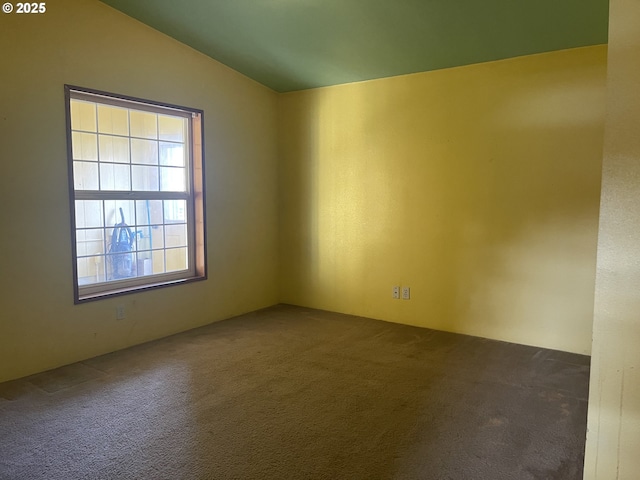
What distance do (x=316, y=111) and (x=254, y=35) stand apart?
1.18m

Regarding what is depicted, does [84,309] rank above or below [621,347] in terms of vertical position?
below

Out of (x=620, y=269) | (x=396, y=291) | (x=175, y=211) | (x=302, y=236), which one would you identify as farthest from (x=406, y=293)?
(x=620, y=269)

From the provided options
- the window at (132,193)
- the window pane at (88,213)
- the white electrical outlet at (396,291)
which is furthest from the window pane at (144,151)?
the white electrical outlet at (396,291)

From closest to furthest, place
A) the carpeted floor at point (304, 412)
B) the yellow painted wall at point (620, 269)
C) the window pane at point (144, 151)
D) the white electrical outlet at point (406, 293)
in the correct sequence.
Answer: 1. the yellow painted wall at point (620, 269)
2. the carpeted floor at point (304, 412)
3. the window pane at point (144, 151)
4. the white electrical outlet at point (406, 293)

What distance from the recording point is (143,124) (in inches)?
153

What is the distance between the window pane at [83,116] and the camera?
3432mm

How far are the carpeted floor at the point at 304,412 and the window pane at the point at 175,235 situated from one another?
94 cm

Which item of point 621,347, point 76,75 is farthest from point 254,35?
point 621,347

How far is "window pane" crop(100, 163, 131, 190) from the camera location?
3.61 m

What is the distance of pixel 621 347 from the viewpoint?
4.03ft

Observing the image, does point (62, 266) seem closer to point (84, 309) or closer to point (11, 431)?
point (84, 309)

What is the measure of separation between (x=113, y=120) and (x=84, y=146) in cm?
34

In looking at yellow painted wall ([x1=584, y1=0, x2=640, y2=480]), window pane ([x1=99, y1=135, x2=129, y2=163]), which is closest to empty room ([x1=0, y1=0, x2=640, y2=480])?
window pane ([x1=99, y1=135, x2=129, y2=163])

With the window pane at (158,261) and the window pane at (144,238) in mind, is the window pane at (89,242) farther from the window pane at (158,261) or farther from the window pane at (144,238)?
the window pane at (158,261)
